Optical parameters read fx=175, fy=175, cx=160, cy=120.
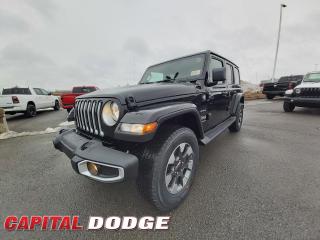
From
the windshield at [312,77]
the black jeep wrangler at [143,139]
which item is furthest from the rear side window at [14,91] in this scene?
the windshield at [312,77]

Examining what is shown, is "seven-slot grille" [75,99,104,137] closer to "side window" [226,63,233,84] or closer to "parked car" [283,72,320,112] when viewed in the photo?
"side window" [226,63,233,84]

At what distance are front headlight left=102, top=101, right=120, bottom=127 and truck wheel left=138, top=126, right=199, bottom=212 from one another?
42cm

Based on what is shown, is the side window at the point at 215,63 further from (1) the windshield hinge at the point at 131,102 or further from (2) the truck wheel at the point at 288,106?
(2) the truck wheel at the point at 288,106

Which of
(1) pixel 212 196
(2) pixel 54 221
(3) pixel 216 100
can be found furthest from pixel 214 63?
(2) pixel 54 221

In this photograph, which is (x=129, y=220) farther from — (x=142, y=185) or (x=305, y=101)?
(x=305, y=101)

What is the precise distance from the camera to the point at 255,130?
5.07 meters

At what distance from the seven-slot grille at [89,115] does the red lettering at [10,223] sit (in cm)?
112

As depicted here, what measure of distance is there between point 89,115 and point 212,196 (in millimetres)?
1686

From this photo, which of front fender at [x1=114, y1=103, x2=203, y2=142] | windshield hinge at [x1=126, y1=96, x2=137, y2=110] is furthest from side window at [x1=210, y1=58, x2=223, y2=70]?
windshield hinge at [x1=126, y1=96, x2=137, y2=110]

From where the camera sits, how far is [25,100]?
866 cm

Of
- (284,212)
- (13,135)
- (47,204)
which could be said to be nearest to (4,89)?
(13,135)

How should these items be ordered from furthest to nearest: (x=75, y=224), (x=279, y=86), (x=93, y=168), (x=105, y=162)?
(x=279, y=86) → (x=75, y=224) → (x=93, y=168) → (x=105, y=162)

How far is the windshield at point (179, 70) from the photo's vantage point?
2729mm

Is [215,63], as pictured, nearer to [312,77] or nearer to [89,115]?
[89,115]
